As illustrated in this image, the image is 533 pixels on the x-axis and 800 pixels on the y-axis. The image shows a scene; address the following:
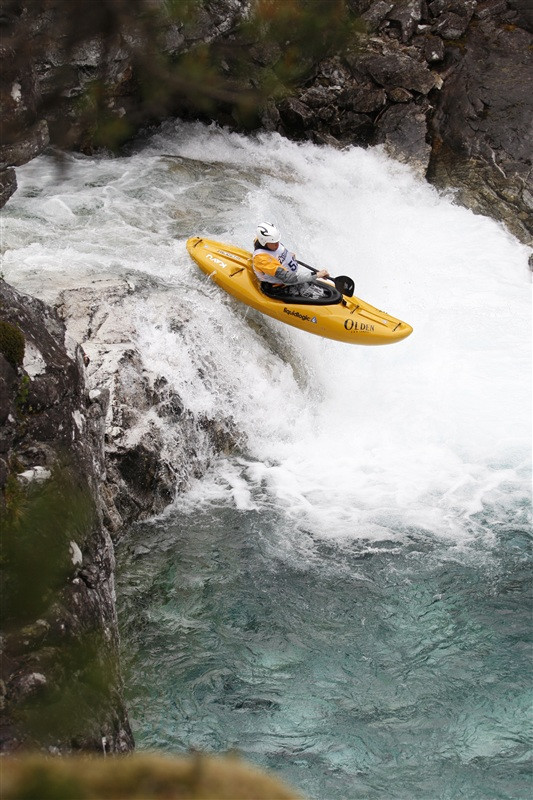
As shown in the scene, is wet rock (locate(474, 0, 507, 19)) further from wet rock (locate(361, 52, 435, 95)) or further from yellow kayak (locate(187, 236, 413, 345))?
yellow kayak (locate(187, 236, 413, 345))

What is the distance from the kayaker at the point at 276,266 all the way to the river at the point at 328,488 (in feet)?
1.80

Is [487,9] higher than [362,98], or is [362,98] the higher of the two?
[487,9]

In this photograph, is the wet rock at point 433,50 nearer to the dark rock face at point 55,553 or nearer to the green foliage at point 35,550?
the dark rock face at point 55,553

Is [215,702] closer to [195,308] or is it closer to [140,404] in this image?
[140,404]

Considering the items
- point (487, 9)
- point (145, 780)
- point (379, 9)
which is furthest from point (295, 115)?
point (145, 780)

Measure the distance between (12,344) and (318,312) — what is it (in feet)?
14.8

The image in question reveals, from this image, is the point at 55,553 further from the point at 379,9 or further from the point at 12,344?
the point at 379,9

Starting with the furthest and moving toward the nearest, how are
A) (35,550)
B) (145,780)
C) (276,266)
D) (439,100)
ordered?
1. (439,100)
2. (276,266)
3. (35,550)
4. (145,780)

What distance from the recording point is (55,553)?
8.11 feet

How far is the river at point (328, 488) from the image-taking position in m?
5.33

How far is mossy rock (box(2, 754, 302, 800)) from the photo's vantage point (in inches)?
51.9

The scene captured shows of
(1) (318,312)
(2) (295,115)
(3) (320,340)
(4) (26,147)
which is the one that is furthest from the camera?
(2) (295,115)

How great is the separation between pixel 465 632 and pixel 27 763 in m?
5.13

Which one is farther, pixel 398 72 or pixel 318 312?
pixel 398 72
